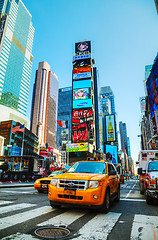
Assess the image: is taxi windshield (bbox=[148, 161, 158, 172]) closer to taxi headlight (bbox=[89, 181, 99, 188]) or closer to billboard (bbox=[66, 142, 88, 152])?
taxi headlight (bbox=[89, 181, 99, 188])

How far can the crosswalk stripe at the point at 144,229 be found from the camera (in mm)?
3268

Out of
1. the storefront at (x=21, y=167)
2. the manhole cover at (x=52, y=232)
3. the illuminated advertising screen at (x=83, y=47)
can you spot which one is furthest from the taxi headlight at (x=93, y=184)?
the illuminated advertising screen at (x=83, y=47)

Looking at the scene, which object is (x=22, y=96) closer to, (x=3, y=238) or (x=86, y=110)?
(x=86, y=110)

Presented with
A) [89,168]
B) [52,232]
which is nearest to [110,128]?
[89,168]

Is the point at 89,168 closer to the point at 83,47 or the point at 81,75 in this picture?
the point at 81,75

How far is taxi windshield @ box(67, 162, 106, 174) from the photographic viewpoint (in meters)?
6.29

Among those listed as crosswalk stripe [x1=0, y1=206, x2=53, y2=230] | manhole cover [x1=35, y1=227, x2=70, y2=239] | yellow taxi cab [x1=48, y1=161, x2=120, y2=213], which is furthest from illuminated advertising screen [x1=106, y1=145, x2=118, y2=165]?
manhole cover [x1=35, y1=227, x2=70, y2=239]

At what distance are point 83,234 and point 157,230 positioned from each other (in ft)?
5.39

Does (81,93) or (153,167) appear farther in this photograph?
(81,93)

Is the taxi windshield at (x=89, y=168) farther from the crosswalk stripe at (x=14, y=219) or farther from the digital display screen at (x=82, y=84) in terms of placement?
the digital display screen at (x=82, y=84)

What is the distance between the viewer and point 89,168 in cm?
644

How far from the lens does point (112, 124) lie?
110188mm

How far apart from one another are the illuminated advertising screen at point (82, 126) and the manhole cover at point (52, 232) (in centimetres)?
6296

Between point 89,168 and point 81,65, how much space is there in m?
77.6
